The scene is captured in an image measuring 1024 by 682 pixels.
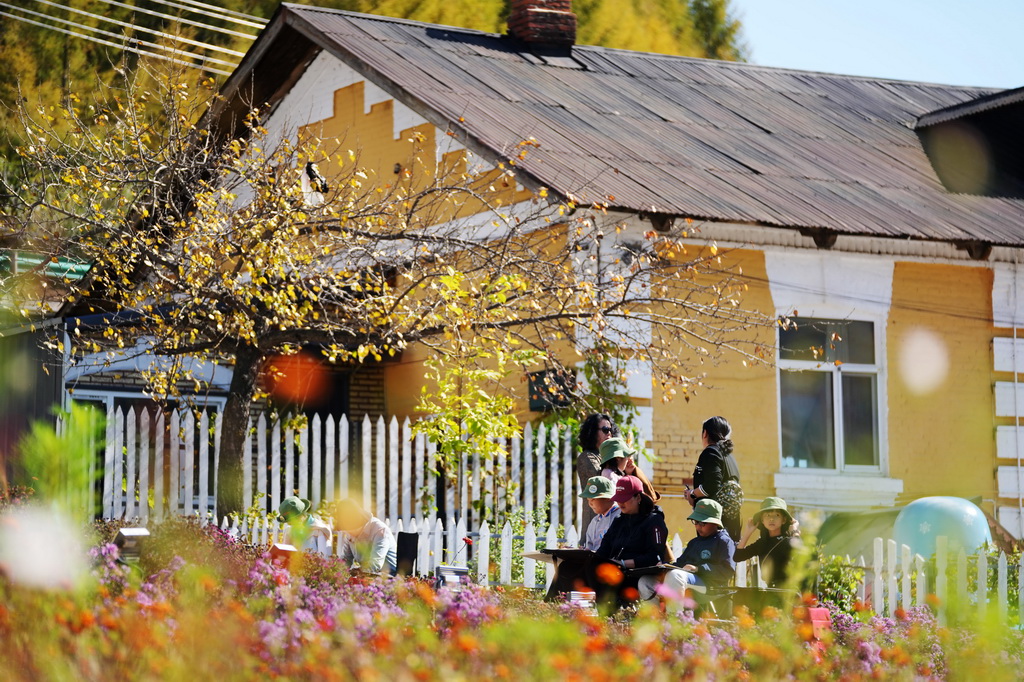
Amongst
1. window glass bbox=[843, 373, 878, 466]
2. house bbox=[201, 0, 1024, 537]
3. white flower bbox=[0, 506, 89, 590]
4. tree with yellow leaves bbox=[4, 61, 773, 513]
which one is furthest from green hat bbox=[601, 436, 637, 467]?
window glass bbox=[843, 373, 878, 466]

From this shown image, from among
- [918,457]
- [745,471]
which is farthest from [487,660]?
[918,457]

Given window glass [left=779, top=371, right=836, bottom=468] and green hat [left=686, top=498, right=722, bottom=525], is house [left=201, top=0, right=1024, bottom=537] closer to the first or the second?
window glass [left=779, top=371, right=836, bottom=468]

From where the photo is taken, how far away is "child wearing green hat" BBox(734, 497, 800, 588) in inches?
323

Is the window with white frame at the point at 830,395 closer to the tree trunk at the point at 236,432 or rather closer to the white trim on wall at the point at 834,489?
the white trim on wall at the point at 834,489

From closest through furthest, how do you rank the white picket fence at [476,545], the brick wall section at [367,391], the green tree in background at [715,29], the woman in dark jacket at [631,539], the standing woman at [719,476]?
the woman in dark jacket at [631,539] → the standing woman at [719,476] → the white picket fence at [476,545] → the brick wall section at [367,391] → the green tree in background at [715,29]

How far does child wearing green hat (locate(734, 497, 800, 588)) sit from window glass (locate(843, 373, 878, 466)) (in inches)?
223

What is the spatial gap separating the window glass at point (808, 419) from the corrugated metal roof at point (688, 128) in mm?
1649

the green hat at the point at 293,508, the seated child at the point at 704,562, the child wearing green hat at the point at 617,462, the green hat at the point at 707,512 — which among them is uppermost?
the child wearing green hat at the point at 617,462

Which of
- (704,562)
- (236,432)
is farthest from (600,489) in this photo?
(236,432)

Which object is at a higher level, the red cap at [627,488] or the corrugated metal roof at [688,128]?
the corrugated metal roof at [688,128]

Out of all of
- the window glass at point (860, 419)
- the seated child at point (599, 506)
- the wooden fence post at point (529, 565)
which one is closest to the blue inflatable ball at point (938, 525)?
the window glass at point (860, 419)

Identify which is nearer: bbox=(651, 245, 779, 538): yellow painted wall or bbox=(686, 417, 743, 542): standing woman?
bbox=(686, 417, 743, 542): standing woman

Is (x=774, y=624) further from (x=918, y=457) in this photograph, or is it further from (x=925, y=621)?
(x=918, y=457)

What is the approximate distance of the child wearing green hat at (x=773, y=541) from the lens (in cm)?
821
